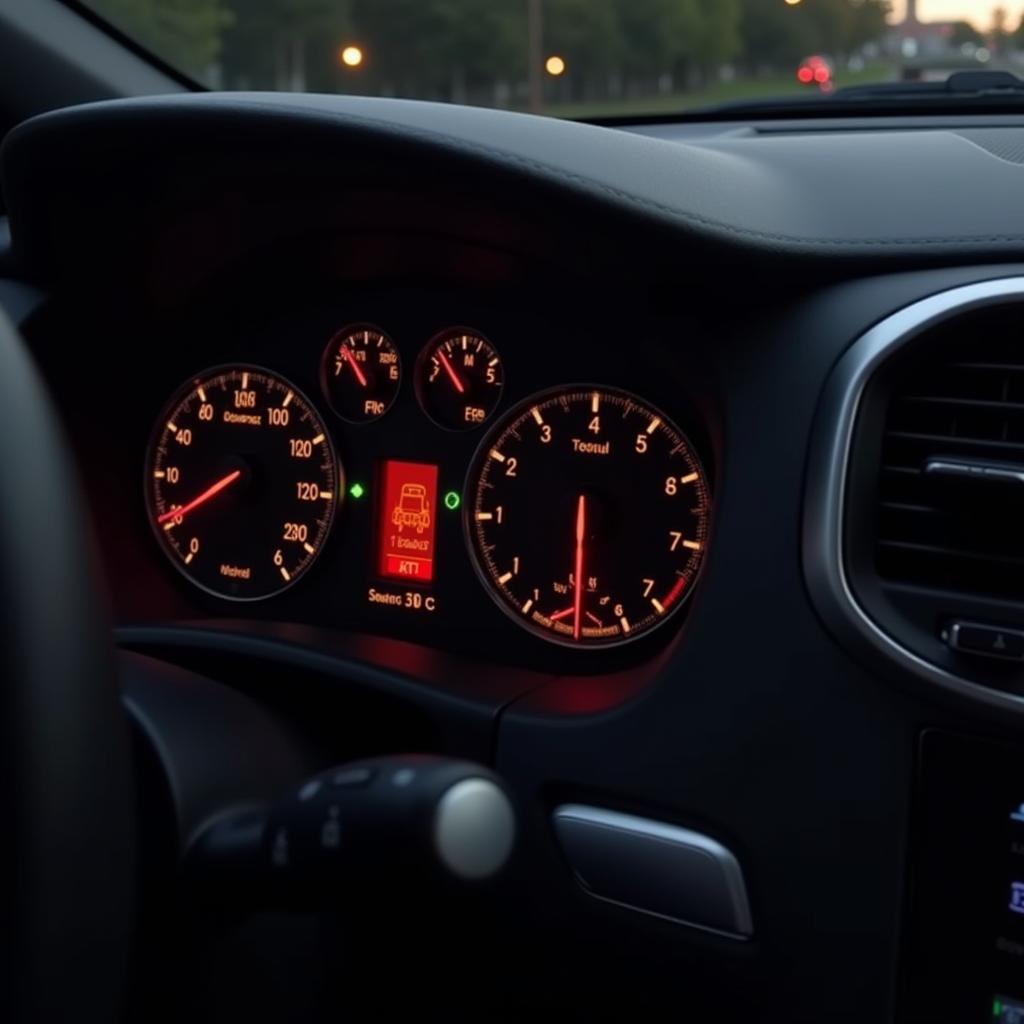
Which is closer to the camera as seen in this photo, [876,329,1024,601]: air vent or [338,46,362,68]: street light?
[876,329,1024,601]: air vent

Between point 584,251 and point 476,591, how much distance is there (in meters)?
0.60

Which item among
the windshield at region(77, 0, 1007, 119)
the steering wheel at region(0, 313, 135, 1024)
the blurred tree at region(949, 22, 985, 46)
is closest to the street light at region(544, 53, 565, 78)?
the windshield at region(77, 0, 1007, 119)

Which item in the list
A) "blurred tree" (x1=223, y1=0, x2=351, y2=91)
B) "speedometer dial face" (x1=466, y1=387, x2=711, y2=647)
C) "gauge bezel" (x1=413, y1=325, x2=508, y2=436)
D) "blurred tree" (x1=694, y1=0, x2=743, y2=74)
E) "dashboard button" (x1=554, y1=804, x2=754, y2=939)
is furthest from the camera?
"blurred tree" (x1=694, y1=0, x2=743, y2=74)

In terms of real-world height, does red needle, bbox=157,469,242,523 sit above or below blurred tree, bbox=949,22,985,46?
below

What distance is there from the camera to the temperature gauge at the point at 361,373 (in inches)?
103

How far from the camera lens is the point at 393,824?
4.39 feet

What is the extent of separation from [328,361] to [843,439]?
1.04 meters

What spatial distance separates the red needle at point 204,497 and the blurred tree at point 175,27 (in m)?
0.70

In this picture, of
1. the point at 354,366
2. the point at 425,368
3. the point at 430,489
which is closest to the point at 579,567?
the point at 430,489

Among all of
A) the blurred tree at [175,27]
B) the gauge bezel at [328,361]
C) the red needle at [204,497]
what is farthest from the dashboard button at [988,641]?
the blurred tree at [175,27]

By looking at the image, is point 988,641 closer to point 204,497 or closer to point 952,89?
point 952,89

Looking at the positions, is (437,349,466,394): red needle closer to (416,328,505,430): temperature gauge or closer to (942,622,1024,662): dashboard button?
(416,328,505,430): temperature gauge

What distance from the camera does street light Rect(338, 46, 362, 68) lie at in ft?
9.09

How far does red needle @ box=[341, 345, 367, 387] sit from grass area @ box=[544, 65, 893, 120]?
1.81 feet
